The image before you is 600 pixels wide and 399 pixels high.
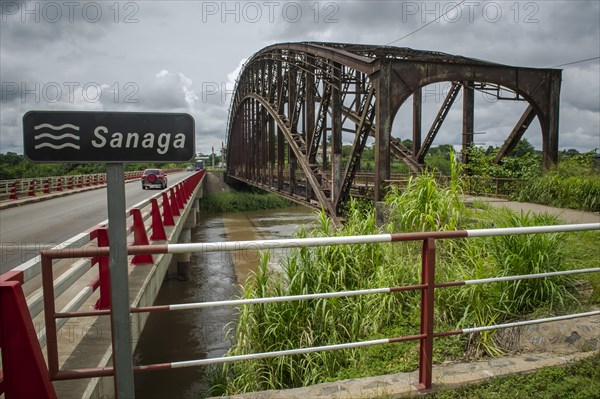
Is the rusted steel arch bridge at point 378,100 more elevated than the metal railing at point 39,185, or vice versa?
the rusted steel arch bridge at point 378,100

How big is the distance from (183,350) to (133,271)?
8.84 feet

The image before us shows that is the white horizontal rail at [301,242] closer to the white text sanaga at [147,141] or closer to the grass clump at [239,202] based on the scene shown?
the white text sanaga at [147,141]

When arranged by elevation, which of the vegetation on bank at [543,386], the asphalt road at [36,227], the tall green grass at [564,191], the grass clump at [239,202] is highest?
the tall green grass at [564,191]

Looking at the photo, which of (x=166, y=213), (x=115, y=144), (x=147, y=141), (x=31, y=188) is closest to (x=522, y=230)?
(x=147, y=141)

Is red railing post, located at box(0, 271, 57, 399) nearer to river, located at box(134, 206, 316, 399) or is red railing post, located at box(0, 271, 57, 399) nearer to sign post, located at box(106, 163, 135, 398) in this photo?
sign post, located at box(106, 163, 135, 398)

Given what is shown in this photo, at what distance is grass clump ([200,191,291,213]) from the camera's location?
149 ft

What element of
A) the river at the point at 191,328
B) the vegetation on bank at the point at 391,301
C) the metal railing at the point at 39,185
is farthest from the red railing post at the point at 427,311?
the metal railing at the point at 39,185

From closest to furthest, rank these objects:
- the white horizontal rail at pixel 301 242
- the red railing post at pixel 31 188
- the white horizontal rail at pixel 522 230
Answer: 1. the white horizontal rail at pixel 301 242
2. the white horizontal rail at pixel 522 230
3. the red railing post at pixel 31 188

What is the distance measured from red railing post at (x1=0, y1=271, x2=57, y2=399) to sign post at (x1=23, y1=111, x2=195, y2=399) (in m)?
0.52

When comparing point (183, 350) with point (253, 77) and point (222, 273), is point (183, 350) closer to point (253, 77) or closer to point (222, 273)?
point (222, 273)

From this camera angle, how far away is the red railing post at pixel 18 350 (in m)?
2.44

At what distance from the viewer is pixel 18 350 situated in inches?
99.0

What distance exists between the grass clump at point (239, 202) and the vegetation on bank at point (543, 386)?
42.6 m

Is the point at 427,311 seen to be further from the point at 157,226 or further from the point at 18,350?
the point at 157,226
